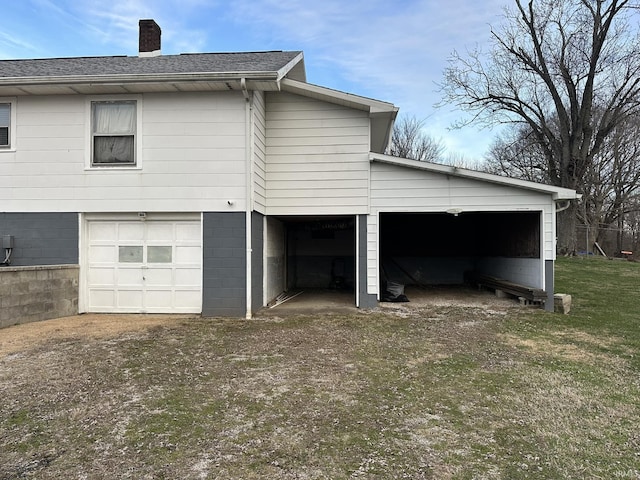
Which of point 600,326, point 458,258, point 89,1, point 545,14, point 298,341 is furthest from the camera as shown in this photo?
point 545,14


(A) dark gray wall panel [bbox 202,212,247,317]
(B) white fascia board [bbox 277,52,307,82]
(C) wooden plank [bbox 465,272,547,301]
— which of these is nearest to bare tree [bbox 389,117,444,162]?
(C) wooden plank [bbox 465,272,547,301]

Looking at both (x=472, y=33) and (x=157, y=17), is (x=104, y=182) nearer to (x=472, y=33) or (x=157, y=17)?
(x=157, y=17)

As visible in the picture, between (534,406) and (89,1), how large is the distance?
14.6m

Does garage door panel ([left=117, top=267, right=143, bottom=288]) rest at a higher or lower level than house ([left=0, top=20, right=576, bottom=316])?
lower

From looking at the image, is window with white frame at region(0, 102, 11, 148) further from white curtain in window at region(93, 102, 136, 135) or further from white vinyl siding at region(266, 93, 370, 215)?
white vinyl siding at region(266, 93, 370, 215)

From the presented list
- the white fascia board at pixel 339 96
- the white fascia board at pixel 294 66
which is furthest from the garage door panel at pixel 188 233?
the white fascia board at pixel 339 96

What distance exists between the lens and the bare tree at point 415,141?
36.7 meters

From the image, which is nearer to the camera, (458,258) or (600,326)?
(600,326)

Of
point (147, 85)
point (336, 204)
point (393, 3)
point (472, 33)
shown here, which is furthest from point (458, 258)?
point (472, 33)

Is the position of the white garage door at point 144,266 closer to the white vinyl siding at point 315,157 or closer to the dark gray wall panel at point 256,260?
the dark gray wall panel at point 256,260

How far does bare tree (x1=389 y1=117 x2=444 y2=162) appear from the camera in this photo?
36688 millimetres

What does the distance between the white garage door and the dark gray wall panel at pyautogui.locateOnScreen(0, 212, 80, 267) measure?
0.33 meters

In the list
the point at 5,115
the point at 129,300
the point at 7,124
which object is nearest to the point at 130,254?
the point at 129,300

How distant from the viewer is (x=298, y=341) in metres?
6.32
